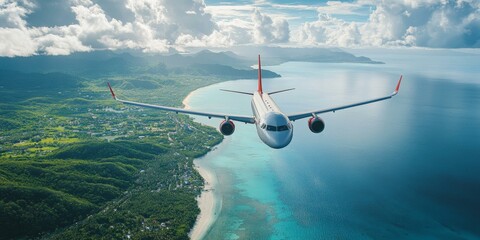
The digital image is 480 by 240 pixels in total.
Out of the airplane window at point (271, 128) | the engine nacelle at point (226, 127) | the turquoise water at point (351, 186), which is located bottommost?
the turquoise water at point (351, 186)

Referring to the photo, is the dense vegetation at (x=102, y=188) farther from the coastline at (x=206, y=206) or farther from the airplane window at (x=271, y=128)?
the airplane window at (x=271, y=128)

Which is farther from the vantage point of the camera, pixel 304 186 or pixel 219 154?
pixel 219 154

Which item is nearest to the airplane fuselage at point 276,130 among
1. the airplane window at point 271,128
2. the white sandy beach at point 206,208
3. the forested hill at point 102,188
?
the airplane window at point 271,128

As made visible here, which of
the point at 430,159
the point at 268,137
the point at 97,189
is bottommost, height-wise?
the point at 430,159

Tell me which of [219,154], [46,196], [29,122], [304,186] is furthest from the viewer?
[29,122]

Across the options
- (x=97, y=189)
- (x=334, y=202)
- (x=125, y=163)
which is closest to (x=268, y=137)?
(x=334, y=202)

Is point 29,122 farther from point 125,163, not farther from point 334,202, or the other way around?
point 334,202

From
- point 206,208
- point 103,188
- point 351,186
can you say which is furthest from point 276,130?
point 103,188

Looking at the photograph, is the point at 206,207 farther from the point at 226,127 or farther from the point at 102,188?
the point at 226,127
